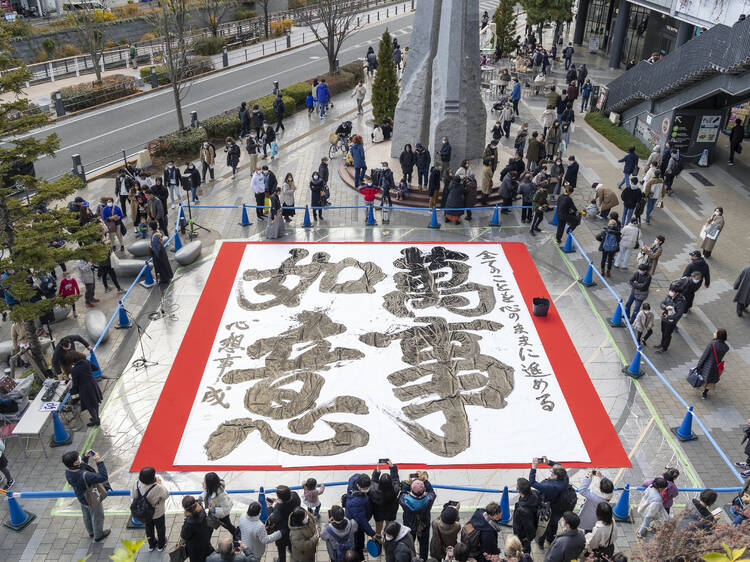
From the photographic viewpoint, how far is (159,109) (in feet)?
110

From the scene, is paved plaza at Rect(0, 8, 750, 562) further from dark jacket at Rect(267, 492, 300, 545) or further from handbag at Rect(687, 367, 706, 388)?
dark jacket at Rect(267, 492, 300, 545)

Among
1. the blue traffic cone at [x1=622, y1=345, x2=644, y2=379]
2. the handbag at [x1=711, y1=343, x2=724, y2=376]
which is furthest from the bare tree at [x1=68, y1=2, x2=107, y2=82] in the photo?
the handbag at [x1=711, y1=343, x2=724, y2=376]

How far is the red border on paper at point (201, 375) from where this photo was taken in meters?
12.4

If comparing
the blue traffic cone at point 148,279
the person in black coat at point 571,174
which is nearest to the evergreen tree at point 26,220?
the blue traffic cone at point 148,279

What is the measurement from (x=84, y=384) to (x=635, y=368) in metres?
11.4

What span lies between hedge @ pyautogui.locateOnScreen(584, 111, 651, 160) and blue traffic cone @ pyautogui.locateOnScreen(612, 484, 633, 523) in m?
18.7

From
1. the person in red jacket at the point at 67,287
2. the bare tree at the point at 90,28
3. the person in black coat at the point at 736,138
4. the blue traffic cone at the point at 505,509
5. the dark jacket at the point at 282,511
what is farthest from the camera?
the bare tree at the point at 90,28

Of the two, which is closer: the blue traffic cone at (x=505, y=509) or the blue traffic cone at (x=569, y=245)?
the blue traffic cone at (x=505, y=509)

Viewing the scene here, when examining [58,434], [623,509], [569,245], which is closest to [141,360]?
[58,434]

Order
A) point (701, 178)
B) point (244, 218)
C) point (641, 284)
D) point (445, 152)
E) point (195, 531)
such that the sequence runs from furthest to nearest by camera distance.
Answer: point (701, 178), point (445, 152), point (244, 218), point (641, 284), point (195, 531)

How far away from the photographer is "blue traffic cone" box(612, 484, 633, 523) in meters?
11.0

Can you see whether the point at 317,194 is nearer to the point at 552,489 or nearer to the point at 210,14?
the point at 552,489

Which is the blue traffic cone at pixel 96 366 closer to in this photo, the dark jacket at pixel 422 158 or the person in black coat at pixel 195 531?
the person in black coat at pixel 195 531

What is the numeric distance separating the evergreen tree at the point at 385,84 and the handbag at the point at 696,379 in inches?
720
